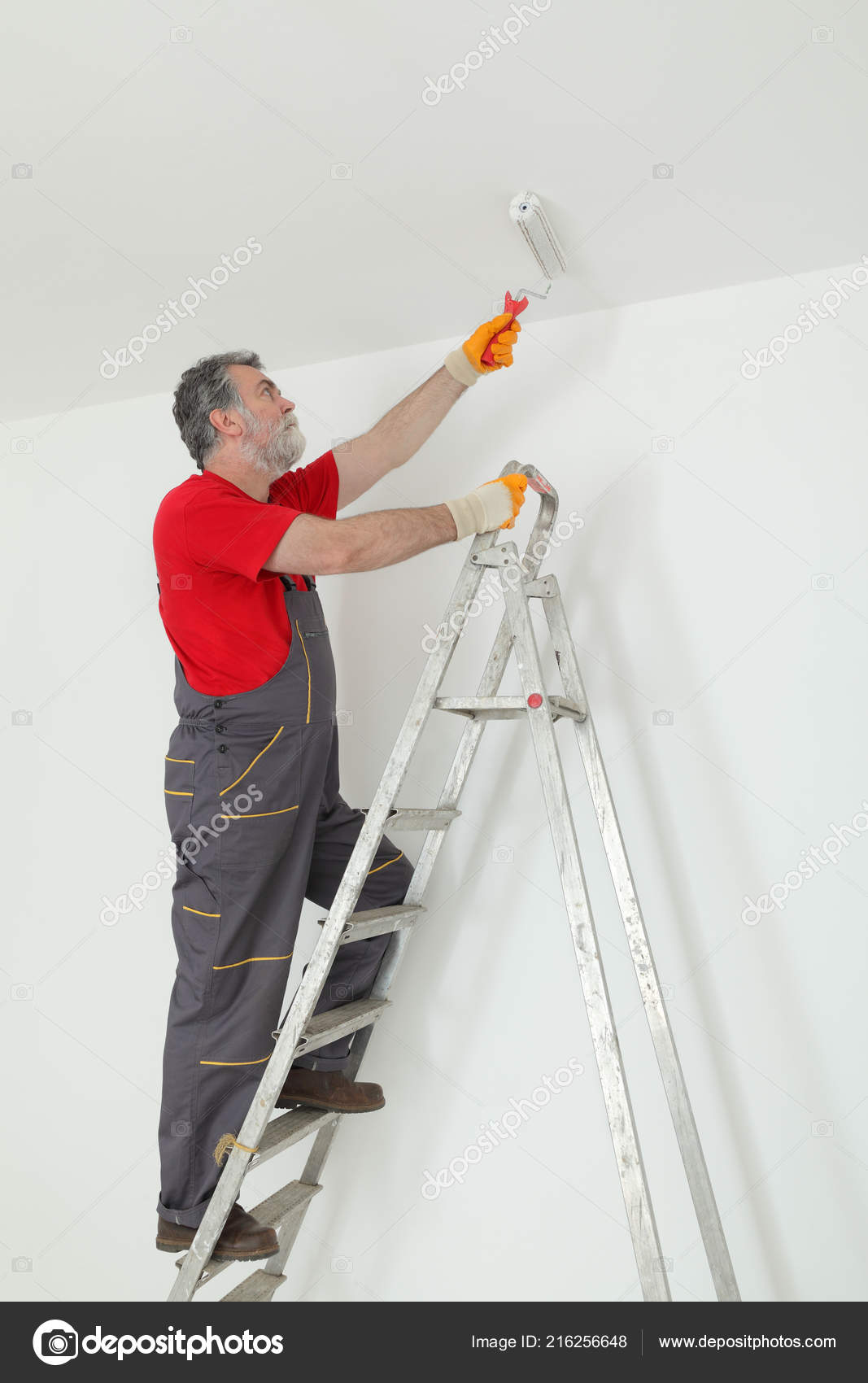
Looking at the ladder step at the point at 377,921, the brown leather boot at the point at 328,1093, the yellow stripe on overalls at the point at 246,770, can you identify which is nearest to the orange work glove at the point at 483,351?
the yellow stripe on overalls at the point at 246,770

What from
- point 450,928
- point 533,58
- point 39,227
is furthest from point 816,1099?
point 39,227

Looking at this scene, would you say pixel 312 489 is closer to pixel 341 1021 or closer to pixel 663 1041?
pixel 341 1021

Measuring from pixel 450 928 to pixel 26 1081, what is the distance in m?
1.37

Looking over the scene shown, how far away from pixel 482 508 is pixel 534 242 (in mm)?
659

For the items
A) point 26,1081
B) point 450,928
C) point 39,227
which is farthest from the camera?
point 26,1081

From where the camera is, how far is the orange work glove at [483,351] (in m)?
2.09

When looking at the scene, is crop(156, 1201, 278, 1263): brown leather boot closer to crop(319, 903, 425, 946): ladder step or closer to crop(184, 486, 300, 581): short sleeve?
crop(319, 903, 425, 946): ladder step

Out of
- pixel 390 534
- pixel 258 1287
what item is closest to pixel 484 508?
pixel 390 534

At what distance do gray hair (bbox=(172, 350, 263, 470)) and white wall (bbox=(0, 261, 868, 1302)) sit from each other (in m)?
0.52

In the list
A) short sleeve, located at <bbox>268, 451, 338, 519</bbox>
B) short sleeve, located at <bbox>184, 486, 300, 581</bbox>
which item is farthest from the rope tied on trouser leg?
short sleeve, located at <bbox>268, 451, 338, 519</bbox>

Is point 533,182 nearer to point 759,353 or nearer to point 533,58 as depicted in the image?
point 533,58

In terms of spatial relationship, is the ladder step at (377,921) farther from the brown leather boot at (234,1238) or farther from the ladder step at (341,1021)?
the brown leather boot at (234,1238)

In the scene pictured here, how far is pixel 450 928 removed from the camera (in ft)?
7.45

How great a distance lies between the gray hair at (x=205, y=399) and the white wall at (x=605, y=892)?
0.52 m
